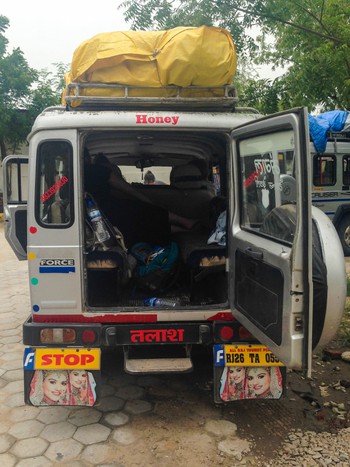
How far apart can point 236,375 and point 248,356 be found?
0.52ft

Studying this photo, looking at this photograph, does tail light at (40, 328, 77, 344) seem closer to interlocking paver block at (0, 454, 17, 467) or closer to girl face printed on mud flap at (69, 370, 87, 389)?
girl face printed on mud flap at (69, 370, 87, 389)

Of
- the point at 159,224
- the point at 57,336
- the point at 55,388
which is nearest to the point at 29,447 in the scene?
the point at 55,388

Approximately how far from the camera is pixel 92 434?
311 centimetres

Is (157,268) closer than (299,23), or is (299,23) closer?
(157,268)

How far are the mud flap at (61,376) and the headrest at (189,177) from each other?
2.17 metres

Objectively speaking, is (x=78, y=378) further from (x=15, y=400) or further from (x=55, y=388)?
(x=15, y=400)

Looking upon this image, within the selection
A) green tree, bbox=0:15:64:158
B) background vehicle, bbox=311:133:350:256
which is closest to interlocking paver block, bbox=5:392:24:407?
background vehicle, bbox=311:133:350:256

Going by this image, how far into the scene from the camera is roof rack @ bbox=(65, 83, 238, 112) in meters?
3.14

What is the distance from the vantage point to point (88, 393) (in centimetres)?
309

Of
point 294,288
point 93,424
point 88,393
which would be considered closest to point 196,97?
point 294,288

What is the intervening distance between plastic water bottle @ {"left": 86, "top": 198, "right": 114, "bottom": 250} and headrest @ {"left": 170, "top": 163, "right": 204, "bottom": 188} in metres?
1.58

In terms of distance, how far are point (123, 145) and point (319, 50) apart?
2885mm

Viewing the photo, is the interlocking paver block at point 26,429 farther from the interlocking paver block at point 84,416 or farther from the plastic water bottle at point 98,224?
the plastic water bottle at point 98,224

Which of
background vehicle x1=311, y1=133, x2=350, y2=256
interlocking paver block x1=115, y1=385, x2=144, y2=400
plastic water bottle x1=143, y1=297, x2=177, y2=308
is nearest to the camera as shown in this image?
plastic water bottle x1=143, y1=297, x2=177, y2=308
